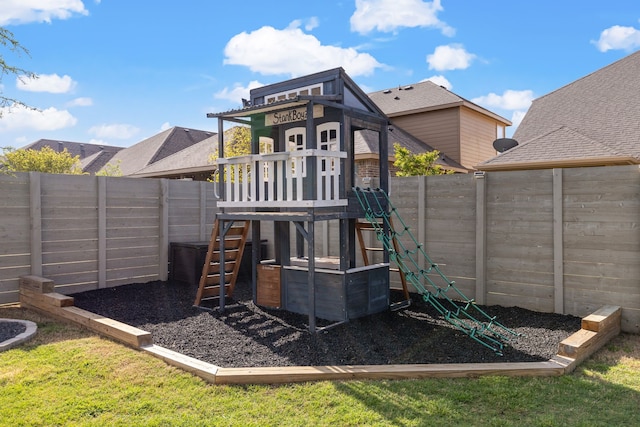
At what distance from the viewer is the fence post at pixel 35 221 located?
728 cm

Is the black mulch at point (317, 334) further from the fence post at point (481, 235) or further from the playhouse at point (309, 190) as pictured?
the fence post at point (481, 235)

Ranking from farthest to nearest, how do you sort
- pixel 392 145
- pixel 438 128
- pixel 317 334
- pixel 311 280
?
pixel 438 128 < pixel 392 145 < pixel 311 280 < pixel 317 334

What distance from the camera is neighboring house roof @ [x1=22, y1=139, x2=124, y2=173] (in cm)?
3108

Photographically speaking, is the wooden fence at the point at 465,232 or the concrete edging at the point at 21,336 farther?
the wooden fence at the point at 465,232

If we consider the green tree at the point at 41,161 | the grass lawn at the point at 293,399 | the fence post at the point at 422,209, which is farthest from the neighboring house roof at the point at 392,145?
the green tree at the point at 41,161

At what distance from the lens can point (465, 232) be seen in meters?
7.20

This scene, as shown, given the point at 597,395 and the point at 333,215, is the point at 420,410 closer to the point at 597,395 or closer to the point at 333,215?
the point at 597,395

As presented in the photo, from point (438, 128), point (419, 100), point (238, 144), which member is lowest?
point (238, 144)

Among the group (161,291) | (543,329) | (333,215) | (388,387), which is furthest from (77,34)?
(543,329)

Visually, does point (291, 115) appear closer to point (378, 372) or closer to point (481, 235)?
point (481, 235)

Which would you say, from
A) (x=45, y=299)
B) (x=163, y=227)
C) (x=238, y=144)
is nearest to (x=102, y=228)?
(x=163, y=227)

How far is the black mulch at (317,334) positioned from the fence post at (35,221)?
0.85 m

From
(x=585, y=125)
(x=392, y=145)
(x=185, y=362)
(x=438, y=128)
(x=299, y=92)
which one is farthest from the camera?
(x=438, y=128)

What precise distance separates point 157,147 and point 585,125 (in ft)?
70.6
